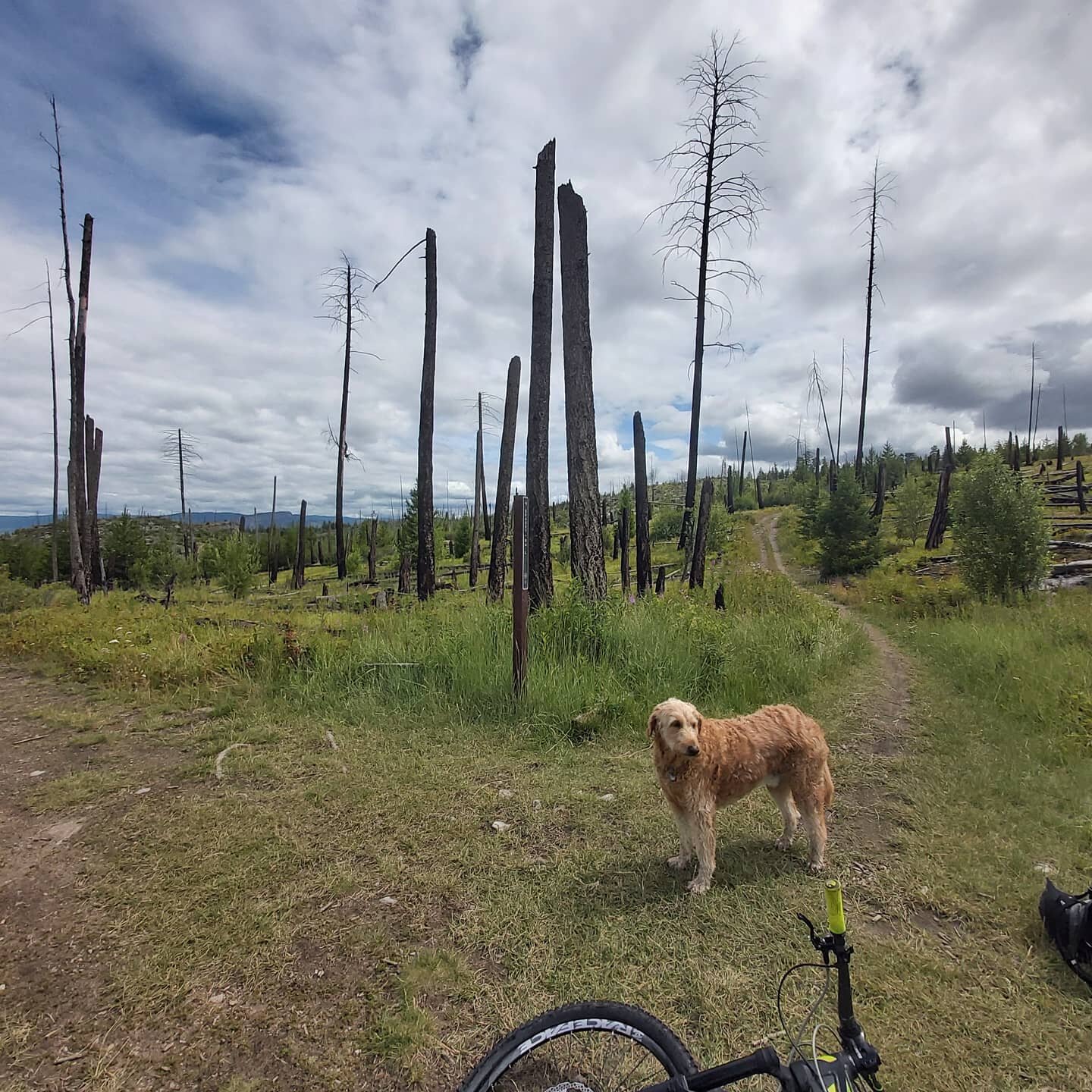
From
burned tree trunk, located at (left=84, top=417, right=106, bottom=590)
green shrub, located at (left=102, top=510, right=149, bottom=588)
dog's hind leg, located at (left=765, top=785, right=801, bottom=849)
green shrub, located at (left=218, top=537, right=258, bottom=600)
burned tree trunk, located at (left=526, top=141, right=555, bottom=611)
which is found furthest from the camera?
green shrub, located at (left=102, top=510, right=149, bottom=588)

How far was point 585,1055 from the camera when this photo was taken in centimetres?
212

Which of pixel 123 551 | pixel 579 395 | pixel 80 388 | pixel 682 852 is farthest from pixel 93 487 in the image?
pixel 682 852

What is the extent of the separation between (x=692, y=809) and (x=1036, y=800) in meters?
3.11

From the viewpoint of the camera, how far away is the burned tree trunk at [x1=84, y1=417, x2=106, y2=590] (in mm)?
20125

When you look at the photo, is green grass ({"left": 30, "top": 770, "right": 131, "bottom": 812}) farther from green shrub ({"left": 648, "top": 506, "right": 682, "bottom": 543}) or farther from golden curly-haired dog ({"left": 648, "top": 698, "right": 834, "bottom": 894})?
green shrub ({"left": 648, "top": 506, "right": 682, "bottom": 543})

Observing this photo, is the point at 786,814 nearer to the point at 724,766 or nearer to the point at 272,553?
the point at 724,766

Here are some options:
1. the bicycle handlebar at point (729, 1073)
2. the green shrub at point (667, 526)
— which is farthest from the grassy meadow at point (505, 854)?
the green shrub at point (667, 526)

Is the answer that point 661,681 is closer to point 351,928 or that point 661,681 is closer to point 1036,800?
point 1036,800

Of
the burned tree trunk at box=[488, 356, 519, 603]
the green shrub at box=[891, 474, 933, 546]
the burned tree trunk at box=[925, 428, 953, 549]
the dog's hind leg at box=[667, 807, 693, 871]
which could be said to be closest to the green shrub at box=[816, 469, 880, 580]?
the burned tree trunk at box=[925, 428, 953, 549]

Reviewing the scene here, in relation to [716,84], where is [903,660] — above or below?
below

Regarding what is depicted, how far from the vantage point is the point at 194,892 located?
3.13 meters

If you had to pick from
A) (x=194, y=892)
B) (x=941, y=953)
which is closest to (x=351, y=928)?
(x=194, y=892)

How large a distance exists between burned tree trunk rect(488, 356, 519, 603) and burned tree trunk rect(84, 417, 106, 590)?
48.0ft

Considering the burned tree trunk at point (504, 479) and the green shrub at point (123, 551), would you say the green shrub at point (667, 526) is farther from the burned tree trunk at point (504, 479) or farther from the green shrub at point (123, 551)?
the green shrub at point (123, 551)
